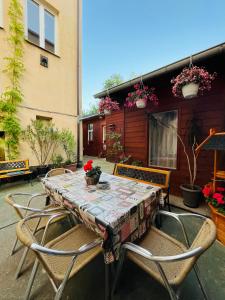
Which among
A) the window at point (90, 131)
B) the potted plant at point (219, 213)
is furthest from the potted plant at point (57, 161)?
the window at point (90, 131)

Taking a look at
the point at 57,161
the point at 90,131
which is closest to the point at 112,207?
the point at 57,161

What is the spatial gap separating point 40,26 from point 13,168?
4578 millimetres

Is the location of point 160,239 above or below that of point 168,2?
below

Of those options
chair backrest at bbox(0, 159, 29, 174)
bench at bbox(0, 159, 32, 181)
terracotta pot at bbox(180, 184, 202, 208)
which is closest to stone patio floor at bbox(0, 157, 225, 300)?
terracotta pot at bbox(180, 184, 202, 208)

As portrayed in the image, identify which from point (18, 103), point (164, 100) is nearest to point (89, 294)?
point (164, 100)

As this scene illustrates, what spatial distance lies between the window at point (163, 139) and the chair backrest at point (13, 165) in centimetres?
362

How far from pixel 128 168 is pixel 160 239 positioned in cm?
174

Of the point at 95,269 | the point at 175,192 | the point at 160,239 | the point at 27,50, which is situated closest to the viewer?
the point at 160,239

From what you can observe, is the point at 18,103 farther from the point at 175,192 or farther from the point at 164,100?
the point at 175,192

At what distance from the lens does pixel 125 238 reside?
Result: 3.63 ft

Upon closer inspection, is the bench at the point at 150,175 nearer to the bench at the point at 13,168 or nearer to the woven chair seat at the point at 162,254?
the woven chair seat at the point at 162,254

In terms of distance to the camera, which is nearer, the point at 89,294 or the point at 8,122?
the point at 89,294

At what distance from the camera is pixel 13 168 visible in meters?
3.83

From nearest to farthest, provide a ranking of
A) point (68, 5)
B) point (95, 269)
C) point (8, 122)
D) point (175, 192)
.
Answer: point (95, 269) < point (175, 192) < point (8, 122) < point (68, 5)
